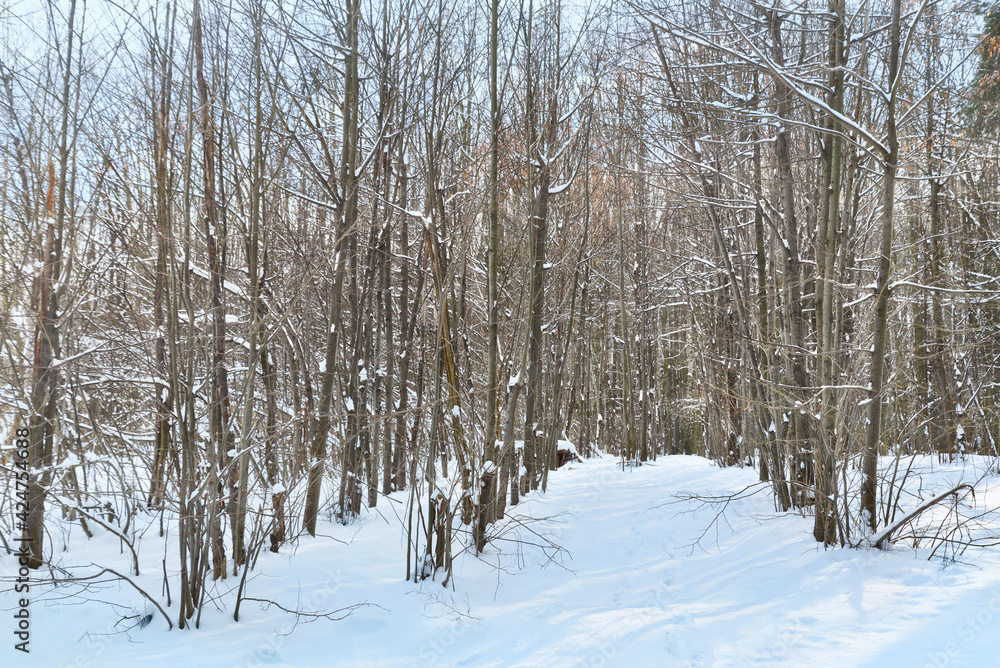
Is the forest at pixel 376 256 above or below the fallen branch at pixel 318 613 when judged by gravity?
above

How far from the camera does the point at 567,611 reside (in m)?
4.59

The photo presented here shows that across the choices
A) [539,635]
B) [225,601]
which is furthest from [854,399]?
[225,601]

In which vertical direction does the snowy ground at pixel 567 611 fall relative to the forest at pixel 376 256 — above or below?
below

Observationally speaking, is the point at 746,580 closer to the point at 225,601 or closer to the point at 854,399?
the point at 854,399

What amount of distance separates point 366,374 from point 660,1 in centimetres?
573

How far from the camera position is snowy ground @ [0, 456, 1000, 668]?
142 inches

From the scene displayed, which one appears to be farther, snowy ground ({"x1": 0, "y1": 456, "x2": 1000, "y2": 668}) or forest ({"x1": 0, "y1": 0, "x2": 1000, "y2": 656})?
forest ({"x1": 0, "y1": 0, "x2": 1000, "y2": 656})

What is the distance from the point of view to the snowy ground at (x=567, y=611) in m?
3.62

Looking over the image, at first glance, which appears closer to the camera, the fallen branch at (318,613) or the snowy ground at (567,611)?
the snowy ground at (567,611)

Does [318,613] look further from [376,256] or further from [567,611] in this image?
[376,256]

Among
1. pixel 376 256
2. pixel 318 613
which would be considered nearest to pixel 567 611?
pixel 318 613

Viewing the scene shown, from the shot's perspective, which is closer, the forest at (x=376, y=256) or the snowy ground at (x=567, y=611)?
the snowy ground at (x=567, y=611)

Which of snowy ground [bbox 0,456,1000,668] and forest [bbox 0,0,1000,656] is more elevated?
forest [bbox 0,0,1000,656]

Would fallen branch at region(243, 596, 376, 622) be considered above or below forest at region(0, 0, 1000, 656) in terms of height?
below
